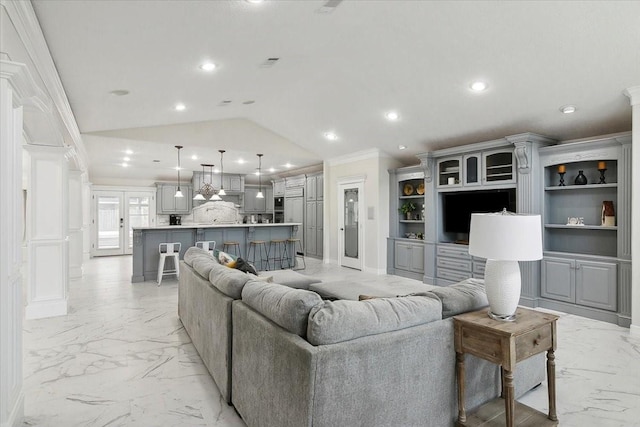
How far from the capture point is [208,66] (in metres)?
3.79

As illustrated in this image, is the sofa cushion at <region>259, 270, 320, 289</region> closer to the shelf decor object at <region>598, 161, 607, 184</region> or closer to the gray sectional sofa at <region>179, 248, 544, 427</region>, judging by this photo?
the gray sectional sofa at <region>179, 248, 544, 427</region>

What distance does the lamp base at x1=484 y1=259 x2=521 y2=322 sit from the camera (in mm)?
1978

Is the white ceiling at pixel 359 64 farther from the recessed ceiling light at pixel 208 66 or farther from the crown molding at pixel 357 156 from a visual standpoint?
the crown molding at pixel 357 156

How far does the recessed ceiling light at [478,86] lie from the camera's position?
13.5ft

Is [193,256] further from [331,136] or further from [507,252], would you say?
[331,136]

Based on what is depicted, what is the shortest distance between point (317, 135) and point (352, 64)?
286 centimetres

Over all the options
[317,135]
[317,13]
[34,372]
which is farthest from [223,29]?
[317,135]

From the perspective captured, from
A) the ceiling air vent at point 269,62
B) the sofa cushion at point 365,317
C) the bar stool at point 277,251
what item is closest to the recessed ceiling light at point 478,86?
the ceiling air vent at point 269,62

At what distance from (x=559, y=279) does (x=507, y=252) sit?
3.42 meters

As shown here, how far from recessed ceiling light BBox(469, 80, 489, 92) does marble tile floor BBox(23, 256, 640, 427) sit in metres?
2.87

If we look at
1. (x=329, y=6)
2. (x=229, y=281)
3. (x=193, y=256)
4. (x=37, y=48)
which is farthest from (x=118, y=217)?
(x=329, y=6)

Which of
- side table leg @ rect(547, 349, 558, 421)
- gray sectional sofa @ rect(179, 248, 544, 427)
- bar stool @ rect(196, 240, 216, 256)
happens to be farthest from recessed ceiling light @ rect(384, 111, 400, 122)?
bar stool @ rect(196, 240, 216, 256)

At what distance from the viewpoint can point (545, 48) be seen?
3.37 metres

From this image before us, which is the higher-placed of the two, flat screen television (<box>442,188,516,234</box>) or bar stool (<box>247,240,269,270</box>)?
flat screen television (<box>442,188,516,234</box>)
